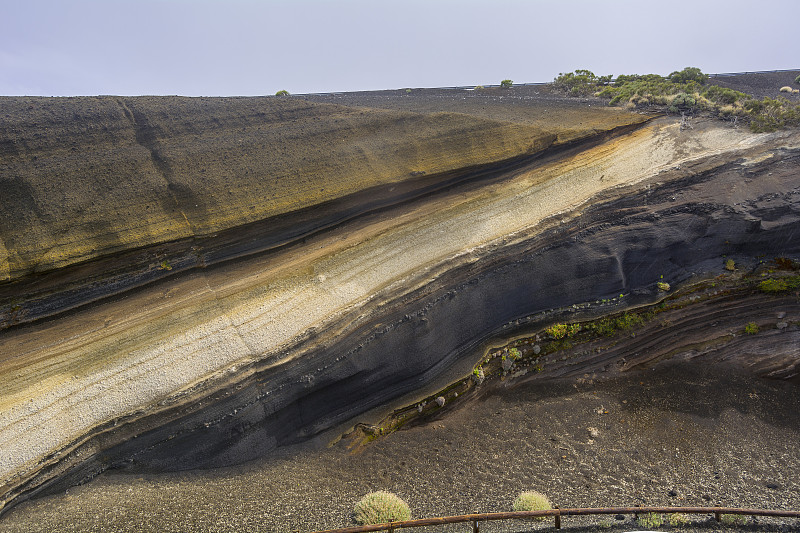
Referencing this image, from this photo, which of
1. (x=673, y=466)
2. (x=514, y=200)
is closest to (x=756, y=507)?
(x=673, y=466)

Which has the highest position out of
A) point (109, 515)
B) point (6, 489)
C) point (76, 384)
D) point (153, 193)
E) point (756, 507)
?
point (153, 193)

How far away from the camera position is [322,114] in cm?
A: 1722

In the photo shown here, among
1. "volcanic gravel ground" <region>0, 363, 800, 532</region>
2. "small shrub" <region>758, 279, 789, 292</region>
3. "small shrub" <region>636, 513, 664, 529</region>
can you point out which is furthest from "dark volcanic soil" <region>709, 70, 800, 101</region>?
"small shrub" <region>636, 513, 664, 529</region>

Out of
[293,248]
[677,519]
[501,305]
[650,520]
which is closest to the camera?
[650,520]

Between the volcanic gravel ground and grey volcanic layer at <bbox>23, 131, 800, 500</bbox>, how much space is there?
0.87m

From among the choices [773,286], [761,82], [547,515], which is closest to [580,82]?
[761,82]

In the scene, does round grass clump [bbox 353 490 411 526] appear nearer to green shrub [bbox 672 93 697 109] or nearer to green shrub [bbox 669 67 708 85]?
green shrub [bbox 672 93 697 109]

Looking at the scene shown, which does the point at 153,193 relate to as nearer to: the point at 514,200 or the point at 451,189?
the point at 451,189

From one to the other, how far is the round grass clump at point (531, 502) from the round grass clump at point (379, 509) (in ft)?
8.29

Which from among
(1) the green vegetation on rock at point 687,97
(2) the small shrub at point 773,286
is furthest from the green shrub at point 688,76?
(2) the small shrub at point 773,286

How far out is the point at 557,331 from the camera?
567 inches

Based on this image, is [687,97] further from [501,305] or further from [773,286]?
[501,305]

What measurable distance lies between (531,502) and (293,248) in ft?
32.7

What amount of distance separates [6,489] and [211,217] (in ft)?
26.1
